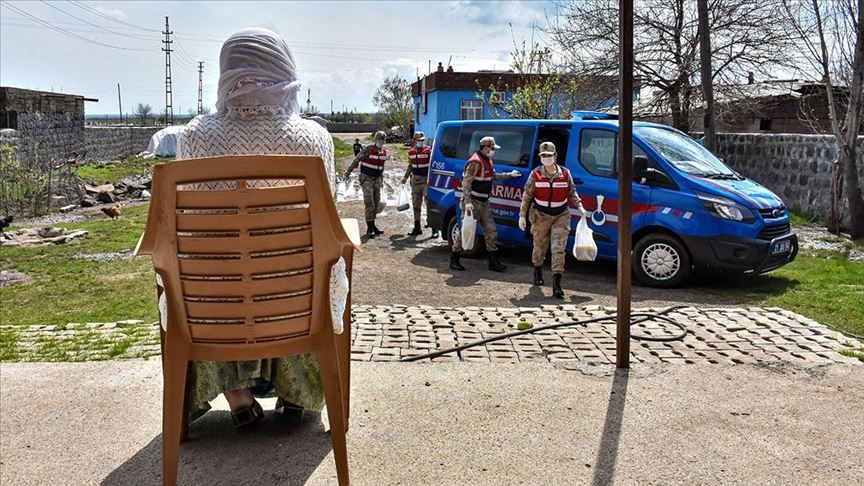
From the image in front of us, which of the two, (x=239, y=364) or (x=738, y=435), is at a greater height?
(x=239, y=364)

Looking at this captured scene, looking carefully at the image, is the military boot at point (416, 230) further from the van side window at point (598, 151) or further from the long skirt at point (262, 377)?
the long skirt at point (262, 377)

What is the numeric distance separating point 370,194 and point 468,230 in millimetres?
4587

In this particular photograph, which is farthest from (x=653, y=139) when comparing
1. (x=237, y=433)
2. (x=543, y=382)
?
(x=237, y=433)

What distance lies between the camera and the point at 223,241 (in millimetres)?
2719

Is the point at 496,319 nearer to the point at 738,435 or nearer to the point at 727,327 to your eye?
the point at 727,327

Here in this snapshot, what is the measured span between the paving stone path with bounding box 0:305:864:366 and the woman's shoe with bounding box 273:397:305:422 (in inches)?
53.9

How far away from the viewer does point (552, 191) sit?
347 inches

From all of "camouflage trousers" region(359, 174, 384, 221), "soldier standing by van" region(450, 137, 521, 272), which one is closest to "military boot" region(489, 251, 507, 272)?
"soldier standing by van" region(450, 137, 521, 272)

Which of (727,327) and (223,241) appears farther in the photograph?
(727,327)

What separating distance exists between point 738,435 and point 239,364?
8.57 ft

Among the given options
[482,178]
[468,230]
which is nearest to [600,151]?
[482,178]

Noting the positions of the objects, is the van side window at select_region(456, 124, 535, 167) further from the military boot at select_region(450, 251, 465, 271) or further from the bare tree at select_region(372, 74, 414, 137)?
the bare tree at select_region(372, 74, 414, 137)

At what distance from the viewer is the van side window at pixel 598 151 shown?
9961mm

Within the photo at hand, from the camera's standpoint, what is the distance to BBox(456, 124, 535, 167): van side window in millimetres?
10992
